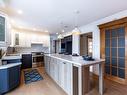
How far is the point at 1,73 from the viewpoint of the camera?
2414mm

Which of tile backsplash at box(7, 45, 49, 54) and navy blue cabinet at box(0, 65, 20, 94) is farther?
tile backsplash at box(7, 45, 49, 54)

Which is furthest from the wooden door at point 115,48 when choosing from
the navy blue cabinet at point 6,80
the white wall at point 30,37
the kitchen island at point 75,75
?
the white wall at point 30,37

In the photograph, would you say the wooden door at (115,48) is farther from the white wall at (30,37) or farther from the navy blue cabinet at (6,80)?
the white wall at (30,37)


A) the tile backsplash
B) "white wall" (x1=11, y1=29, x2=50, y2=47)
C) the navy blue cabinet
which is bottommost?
the navy blue cabinet

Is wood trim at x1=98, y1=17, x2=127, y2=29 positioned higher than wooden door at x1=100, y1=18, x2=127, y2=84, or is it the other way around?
wood trim at x1=98, y1=17, x2=127, y2=29

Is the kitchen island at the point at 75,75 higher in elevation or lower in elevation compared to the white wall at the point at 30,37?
lower

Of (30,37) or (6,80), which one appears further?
(30,37)

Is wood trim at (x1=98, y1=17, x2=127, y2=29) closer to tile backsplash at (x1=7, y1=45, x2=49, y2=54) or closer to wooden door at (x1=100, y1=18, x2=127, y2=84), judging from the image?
wooden door at (x1=100, y1=18, x2=127, y2=84)

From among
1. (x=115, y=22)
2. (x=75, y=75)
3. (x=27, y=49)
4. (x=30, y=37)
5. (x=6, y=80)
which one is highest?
(x=115, y=22)

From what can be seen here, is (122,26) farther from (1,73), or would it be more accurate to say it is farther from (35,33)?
(35,33)

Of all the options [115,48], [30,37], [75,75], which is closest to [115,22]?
[115,48]

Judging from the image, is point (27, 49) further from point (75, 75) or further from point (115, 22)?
point (115, 22)

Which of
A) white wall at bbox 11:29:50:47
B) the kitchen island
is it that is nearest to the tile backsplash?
white wall at bbox 11:29:50:47

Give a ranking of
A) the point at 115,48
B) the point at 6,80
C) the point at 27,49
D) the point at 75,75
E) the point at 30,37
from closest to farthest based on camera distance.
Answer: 1. the point at 75,75
2. the point at 6,80
3. the point at 115,48
4. the point at 30,37
5. the point at 27,49
